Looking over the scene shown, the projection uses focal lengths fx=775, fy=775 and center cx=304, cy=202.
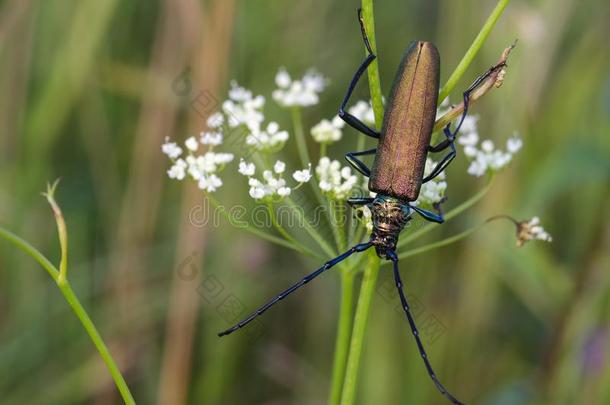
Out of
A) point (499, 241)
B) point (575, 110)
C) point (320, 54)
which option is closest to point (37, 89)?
point (320, 54)

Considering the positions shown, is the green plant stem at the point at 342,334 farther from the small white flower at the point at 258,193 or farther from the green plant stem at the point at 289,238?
the small white flower at the point at 258,193

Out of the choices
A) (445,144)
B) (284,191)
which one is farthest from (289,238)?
(445,144)

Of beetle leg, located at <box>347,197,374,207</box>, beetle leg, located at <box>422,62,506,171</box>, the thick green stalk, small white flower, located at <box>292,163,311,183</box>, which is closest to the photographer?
the thick green stalk

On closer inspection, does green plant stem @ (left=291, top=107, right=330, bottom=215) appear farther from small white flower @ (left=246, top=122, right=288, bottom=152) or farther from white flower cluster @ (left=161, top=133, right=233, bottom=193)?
white flower cluster @ (left=161, top=133, right=233, bottom=193)

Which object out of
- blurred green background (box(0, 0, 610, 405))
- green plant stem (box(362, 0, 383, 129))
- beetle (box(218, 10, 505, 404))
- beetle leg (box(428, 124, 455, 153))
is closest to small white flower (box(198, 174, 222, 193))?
beetle (box(218, 10, 505, 404))

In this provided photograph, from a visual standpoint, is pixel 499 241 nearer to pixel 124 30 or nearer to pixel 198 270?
pixel 198 270
